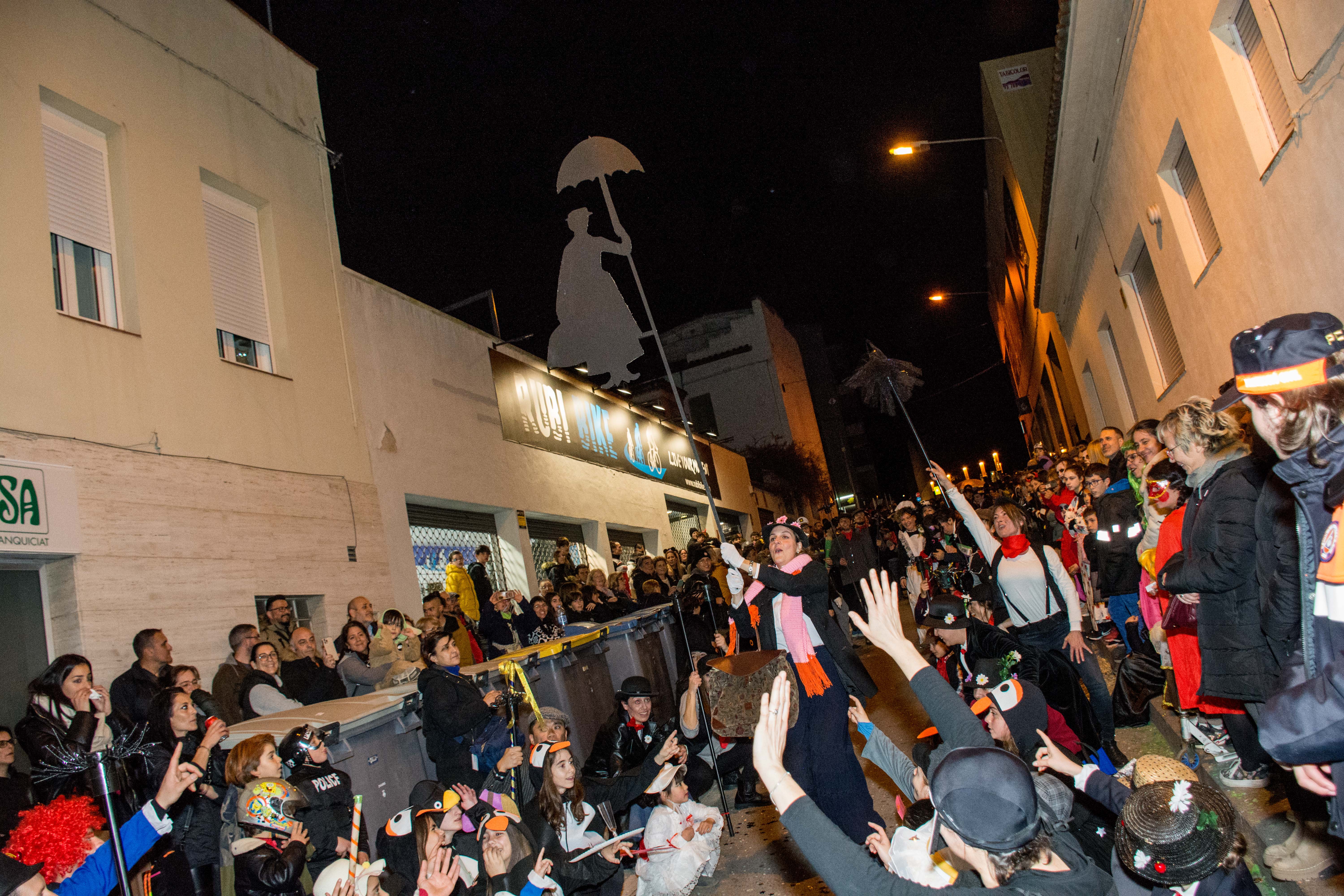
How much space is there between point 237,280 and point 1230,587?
995cm

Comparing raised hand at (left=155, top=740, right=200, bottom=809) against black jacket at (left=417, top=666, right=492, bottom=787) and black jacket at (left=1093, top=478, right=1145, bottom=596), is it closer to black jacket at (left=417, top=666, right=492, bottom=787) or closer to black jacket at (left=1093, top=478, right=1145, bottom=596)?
black jacket at (left=417, top=666, right=492, bottom=787)

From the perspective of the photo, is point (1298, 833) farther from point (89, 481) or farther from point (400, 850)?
point (89, 481)

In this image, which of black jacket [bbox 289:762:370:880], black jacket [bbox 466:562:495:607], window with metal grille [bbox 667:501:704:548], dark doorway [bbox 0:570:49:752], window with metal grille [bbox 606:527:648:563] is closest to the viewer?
black jacket [bbox 289:762:370:880]

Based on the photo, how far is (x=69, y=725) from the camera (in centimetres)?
541

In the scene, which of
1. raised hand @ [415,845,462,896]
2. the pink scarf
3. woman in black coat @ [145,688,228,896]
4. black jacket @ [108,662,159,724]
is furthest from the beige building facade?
the pink scarf

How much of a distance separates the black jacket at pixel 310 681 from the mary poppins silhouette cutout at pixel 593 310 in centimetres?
377

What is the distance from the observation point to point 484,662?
6.90 meters

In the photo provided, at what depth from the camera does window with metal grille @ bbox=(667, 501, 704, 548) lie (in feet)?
85.7

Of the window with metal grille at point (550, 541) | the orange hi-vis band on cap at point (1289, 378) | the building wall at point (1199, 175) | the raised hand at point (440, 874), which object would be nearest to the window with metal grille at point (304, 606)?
the window with metal grille at point (550, 541)

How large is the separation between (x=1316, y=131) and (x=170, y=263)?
9768 millimetres

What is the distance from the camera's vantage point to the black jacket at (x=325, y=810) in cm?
457

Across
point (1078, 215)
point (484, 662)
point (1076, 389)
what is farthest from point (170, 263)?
point (1076, 389)

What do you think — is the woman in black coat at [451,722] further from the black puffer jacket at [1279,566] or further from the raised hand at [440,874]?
the black puffer jacket at [1279,566]

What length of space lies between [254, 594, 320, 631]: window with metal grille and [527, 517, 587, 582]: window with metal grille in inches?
191
